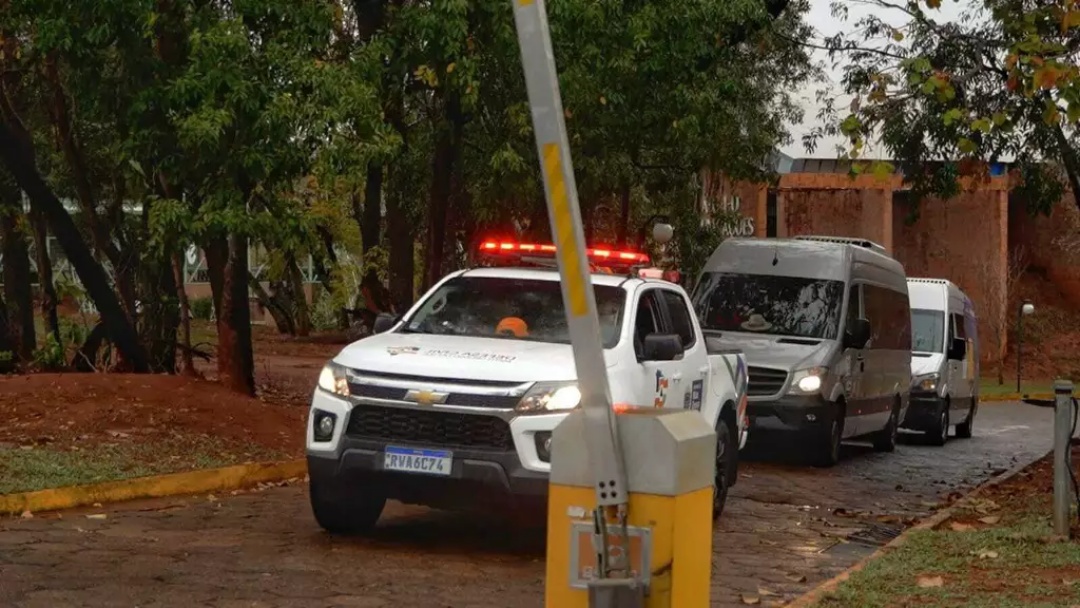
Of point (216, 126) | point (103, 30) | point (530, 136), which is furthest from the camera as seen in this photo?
point (530, 136)

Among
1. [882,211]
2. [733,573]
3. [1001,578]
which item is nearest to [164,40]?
[733,573]

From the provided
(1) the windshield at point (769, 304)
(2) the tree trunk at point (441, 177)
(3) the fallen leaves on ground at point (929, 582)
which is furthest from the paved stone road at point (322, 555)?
(2) the tree trunk at point (441, 177)

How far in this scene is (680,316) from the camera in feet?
42.4

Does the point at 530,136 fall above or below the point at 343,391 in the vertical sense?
above

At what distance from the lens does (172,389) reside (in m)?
16.6

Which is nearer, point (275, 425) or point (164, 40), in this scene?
point (275, 425)

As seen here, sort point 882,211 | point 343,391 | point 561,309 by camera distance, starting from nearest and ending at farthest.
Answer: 1. point 343,391
2. point 561,309
3. point 882,211

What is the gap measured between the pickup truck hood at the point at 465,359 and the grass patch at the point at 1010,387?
3102cm

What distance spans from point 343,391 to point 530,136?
11.8m

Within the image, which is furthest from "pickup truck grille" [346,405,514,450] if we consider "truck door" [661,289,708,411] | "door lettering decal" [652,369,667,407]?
"truck door" [661,289,708,411]

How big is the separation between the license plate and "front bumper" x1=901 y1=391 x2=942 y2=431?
15.0m

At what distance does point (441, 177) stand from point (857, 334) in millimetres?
7230

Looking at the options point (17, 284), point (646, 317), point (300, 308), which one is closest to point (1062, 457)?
point (646, 317)

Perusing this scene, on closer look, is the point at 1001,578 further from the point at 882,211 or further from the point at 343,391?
the point at 882,211
